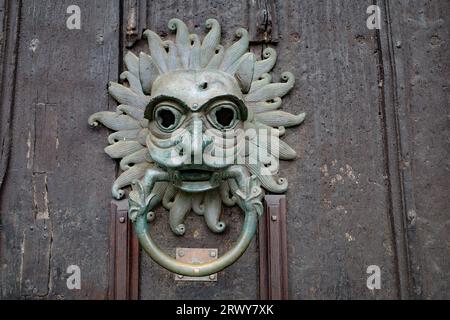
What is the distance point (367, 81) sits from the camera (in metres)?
Answer: 1.08

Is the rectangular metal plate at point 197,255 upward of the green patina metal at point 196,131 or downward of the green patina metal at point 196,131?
downward

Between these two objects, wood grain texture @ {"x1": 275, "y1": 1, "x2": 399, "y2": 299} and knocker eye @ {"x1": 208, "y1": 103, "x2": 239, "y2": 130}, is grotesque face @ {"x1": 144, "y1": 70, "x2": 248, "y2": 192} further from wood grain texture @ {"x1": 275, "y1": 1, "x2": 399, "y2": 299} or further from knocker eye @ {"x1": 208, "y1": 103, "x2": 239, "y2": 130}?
wood grain texture @ {"x1": 275, "y1": 1, "x2": 399, "y2": 299}

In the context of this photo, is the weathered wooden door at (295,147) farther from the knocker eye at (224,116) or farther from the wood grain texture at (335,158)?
the knocker eye at (224,116)

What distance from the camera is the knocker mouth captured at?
0.95 m

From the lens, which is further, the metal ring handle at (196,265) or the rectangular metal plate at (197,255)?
the rectangular metal plate at (197,255)

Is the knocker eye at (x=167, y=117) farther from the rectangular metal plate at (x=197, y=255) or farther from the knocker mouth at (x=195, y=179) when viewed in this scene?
the rectangular metal plate at (x=197, y=255)

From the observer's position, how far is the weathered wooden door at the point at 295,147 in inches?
39.5

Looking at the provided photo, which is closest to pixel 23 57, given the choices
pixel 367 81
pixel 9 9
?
pixel 9 9

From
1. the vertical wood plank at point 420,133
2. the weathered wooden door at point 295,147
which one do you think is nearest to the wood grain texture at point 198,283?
the weathered wooden door at point 295,147

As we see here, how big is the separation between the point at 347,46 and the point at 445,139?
0.78 feet

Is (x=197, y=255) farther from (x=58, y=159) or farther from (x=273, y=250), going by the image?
(x=58, y=159)

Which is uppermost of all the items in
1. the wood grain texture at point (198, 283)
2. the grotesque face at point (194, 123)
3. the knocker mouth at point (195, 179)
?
the grotesque face at point (194, 123)

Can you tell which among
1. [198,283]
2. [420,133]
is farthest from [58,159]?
[420,133]

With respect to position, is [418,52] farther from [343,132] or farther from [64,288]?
[64,288]
